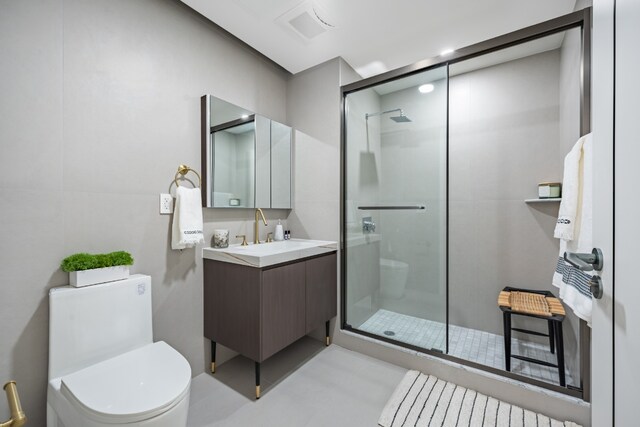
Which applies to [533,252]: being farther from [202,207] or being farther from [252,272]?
[202,207]

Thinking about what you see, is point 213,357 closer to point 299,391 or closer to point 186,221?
point 299,391

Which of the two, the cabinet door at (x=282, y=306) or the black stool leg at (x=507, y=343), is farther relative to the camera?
the black stool leg at (x=507, y=343)

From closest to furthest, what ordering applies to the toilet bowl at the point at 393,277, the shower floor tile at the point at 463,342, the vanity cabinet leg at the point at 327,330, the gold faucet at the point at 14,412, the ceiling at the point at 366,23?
the gold faucet at the point at 14,412 < the ceiling at the point at 366,23 < the shower floor tile at the point at 463,342 < the toilet bowl at the point at 393,277 < the vanity cabinet leg at the point at 327,330

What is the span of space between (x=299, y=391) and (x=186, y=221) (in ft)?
4.38

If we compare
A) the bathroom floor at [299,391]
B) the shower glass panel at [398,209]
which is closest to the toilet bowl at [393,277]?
the shower glass panel at [398,209]

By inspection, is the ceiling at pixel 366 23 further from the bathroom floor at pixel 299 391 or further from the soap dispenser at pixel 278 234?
the bathroom floor at pixel 299 391

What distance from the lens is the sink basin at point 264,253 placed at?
173 cm

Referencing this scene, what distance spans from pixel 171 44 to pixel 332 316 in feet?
7.74

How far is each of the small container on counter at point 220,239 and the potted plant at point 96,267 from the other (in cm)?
58

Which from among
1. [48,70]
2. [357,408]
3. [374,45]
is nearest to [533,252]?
[357,408]

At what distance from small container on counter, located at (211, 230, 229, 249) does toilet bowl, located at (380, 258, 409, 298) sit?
1.27 m

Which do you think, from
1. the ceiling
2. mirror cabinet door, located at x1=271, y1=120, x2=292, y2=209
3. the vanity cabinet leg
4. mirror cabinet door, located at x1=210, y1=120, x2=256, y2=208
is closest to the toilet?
mirror cabinet door, located at x1=210, y1=120, x2=256, y2=208

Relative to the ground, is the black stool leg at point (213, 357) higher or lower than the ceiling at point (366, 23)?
lower

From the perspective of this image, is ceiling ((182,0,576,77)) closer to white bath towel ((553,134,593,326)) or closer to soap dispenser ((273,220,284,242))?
white bath towel ((553,134,593,326))
